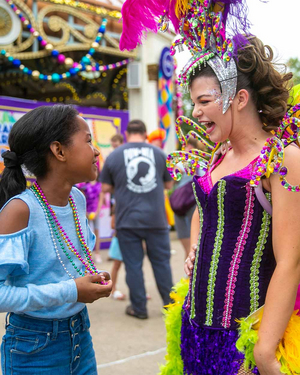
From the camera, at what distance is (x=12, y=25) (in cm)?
770

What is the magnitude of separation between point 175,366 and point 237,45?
124 cm

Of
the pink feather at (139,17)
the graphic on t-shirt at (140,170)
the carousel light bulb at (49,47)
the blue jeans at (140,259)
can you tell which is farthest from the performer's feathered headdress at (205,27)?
the carousel light bulb at (49,47)

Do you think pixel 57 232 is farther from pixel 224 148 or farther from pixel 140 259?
pixel 140 259

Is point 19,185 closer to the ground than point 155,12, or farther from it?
closer to the ground

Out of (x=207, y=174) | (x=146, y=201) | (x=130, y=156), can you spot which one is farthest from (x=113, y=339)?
(x=207, y=174)

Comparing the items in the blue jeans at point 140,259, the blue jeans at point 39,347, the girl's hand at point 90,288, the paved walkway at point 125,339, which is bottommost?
the paved walkway at point 125,339

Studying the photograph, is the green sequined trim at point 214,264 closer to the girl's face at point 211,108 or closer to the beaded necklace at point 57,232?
the girl's face at point 211,108

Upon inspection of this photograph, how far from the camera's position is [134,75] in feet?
32.3

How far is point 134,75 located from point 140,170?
5.57 metres

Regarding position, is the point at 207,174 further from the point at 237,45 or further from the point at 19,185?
the point at 19,185

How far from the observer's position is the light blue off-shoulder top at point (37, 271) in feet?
5.17

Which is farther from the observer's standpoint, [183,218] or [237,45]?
[183,218]

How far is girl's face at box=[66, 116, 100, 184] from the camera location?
72.2 inches

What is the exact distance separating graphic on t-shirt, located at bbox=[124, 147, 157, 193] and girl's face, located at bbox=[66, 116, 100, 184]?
2840mm
